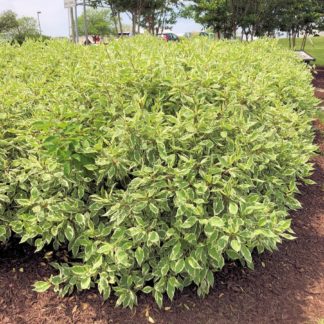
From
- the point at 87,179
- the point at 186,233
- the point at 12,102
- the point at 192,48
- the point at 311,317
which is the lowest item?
the point at 311,317

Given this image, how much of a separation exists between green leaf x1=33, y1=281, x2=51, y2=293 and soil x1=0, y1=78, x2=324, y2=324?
116 millimetres

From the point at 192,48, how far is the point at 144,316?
8.14ft

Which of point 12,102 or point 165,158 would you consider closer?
point 165,158

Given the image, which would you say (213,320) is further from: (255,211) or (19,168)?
(19,168)

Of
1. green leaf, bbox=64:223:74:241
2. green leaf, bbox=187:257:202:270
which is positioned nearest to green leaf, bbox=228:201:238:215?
green leaf, bbox=187:257:202:270

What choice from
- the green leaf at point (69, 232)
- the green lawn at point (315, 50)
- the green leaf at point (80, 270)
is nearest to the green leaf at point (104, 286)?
the green leaf at point (80, 270)

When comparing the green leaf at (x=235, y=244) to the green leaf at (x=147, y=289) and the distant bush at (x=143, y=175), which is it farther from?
the green leaf at (x=147, y=289)

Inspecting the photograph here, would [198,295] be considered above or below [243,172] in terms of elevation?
below

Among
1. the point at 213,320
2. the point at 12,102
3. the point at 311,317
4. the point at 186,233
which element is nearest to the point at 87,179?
the point at 186,233

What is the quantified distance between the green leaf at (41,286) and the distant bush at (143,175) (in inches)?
0.6

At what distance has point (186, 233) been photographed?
8.32ft

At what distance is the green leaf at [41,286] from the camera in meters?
2.65

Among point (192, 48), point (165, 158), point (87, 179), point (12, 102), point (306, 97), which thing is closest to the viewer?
point (165, 158)

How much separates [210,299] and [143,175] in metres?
1.00
